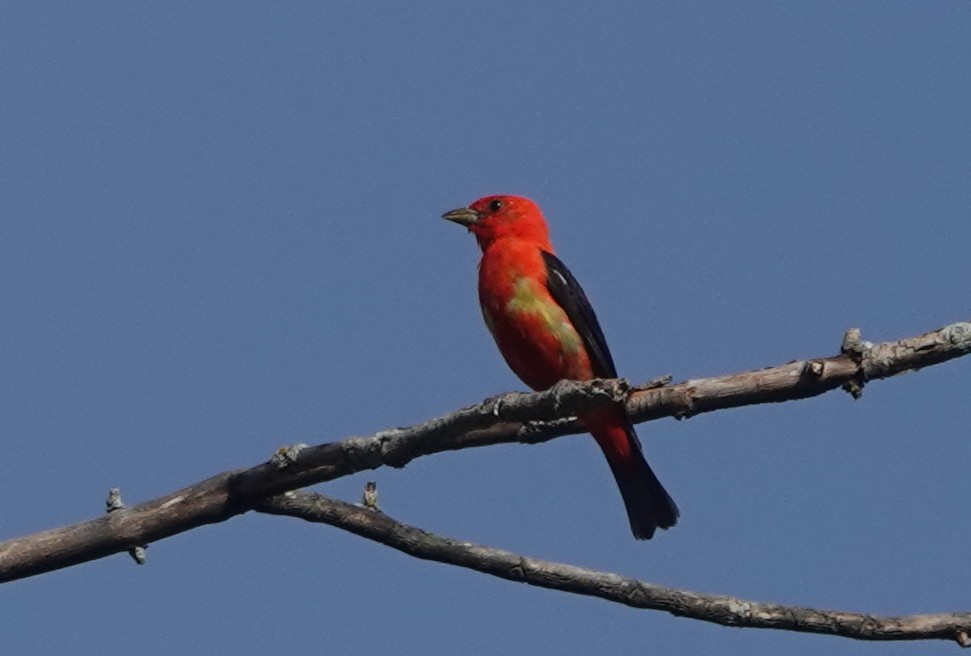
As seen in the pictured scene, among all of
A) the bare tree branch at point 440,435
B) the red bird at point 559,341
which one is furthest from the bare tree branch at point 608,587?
the red bird at point 559,341

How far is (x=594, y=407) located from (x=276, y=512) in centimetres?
138

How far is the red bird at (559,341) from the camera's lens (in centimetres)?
804

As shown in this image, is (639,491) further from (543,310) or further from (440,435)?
(440,435)

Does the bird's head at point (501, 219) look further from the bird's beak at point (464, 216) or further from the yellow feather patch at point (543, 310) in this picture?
the yellow feather patch at point (543, 310)

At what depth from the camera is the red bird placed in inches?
316

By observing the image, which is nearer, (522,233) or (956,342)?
(956,342)

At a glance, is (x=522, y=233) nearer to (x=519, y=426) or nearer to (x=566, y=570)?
(x=519, y=426)

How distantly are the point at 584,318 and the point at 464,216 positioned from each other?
5.18 ft

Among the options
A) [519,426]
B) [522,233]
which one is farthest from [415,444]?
[522,233]

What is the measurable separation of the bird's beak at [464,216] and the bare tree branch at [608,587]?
372cm

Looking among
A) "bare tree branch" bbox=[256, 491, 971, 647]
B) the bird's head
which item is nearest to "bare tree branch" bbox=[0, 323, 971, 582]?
"bare tree branch" bbox=[256, 491, 971, 647]

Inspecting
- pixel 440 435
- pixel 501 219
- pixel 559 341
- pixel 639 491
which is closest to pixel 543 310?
pixel 559 341

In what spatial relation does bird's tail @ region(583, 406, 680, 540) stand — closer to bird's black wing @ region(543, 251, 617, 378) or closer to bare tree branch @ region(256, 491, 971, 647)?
bird's black wing @ region(543, 251, 617, 378)

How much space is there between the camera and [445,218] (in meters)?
9.52
